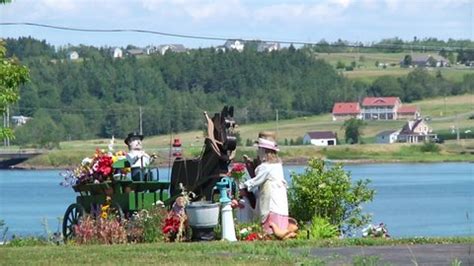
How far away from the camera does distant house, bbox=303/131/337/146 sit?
119750 mm

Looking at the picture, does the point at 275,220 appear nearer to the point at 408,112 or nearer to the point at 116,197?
the point at 116,197

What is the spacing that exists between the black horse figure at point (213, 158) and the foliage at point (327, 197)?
4.00ft

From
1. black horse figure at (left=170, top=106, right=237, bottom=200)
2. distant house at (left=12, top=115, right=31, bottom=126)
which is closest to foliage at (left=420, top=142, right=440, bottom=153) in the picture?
distant house at (left=12, top=115, right=31, bottom=126)

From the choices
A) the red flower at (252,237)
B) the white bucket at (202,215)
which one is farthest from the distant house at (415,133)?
the white bucket at (202,215)

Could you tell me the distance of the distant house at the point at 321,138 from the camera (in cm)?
11975

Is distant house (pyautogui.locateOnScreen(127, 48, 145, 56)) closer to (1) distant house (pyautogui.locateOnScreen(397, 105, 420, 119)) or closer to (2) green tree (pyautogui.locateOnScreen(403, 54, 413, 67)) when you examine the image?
(1) distant house (pyautogui.locateOnScreen(397, 105, 420, 119))

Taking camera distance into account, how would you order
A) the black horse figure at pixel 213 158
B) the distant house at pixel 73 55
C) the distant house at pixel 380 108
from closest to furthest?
1. the black horse figure at pixel 213 158
2. the distant house at pixel 73 55
3. the distant house at pixel 380 108

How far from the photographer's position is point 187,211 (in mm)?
20844

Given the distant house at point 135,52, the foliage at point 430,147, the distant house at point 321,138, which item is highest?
the distant house at point 135,52

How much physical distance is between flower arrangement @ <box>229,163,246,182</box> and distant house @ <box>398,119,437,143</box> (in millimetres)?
102529

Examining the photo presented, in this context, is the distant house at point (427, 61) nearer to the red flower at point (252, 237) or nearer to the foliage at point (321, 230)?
the foliage at point (321, 230)

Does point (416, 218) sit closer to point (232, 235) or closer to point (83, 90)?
point (232, 235)

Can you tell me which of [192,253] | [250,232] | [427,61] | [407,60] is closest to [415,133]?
[427,61]

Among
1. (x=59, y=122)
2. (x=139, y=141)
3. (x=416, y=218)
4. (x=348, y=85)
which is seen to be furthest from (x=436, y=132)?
(x=139, y=141)
